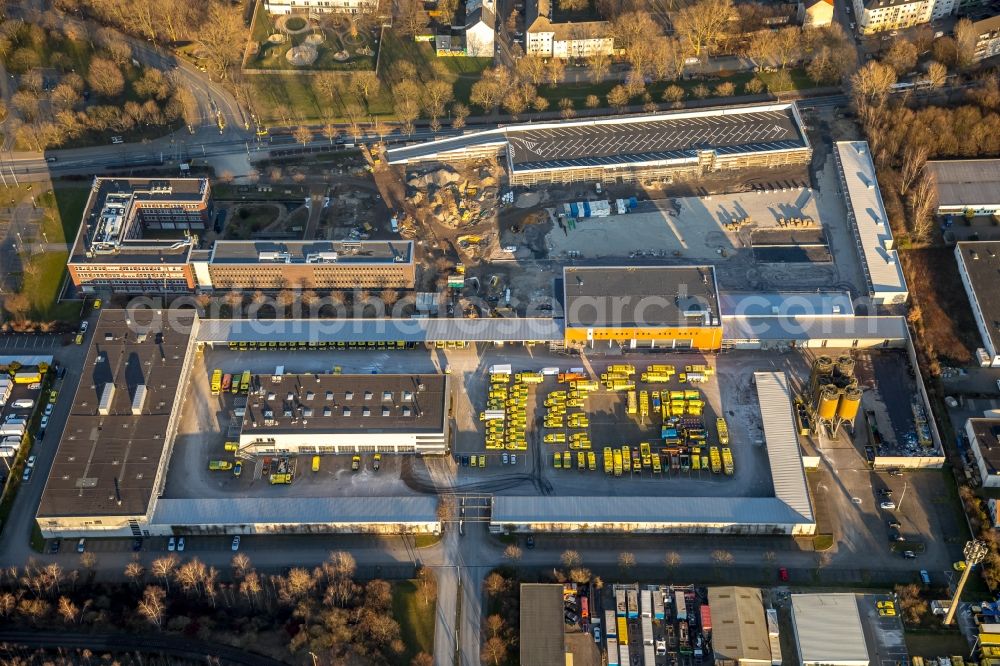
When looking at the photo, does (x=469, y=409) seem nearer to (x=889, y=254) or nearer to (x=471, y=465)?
(x=471, y=465)

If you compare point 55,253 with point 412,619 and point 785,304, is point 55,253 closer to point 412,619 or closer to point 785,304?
point 412,619

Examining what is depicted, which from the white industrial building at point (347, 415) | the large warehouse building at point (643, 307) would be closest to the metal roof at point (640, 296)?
the large warehouse building at point (643, 307)

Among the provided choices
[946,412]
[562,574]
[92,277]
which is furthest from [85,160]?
[946,412]

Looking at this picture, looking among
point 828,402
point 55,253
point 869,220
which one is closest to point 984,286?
point 869,220

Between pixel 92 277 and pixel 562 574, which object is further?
pixel 92 277

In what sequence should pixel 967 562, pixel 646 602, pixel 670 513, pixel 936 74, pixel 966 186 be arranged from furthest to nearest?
pixel 936 74
pixel 966 186
pixel 670 513
pixel 646 602
pixel 967 562

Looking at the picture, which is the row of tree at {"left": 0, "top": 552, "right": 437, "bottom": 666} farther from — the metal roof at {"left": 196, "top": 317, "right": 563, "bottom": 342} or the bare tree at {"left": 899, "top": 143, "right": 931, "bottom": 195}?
the bare tree at {"left": 899, "top": 143, "right": 931, "bottom": 195}
